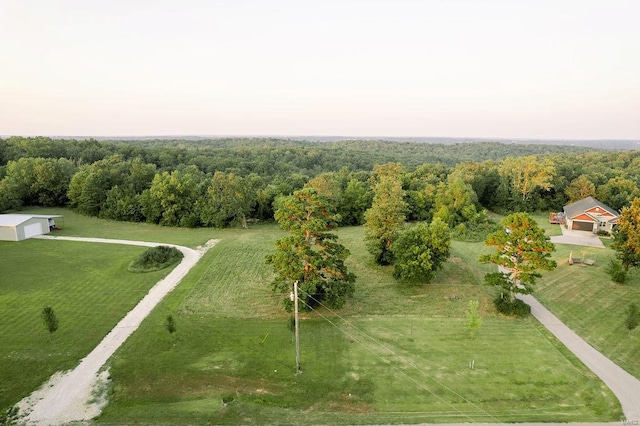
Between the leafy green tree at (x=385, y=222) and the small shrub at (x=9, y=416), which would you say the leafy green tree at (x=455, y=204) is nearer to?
the leafy green tree at (x=385, y=222)

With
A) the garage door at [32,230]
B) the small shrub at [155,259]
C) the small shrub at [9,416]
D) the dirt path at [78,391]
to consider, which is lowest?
the dirt path at [78,391]

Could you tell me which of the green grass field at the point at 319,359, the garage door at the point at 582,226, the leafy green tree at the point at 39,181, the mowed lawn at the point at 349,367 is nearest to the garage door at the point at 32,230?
the green grass field at the point at 319,359

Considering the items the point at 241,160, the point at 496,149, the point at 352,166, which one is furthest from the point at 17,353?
the point at 496,149

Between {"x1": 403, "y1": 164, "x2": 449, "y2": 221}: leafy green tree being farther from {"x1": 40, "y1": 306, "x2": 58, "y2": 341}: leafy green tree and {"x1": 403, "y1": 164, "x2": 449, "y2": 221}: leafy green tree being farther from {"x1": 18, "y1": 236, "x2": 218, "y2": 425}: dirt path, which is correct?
{"x1": 40, "y1": 306, "x2": 58, "y2": 341}: leafy green tree

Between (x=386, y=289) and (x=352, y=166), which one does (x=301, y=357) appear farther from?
(x=352, y=166)

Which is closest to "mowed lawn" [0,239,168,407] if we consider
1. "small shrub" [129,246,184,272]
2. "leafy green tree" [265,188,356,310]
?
"small shrub" [129,246,184,272]

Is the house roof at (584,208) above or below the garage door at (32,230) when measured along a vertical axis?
above
